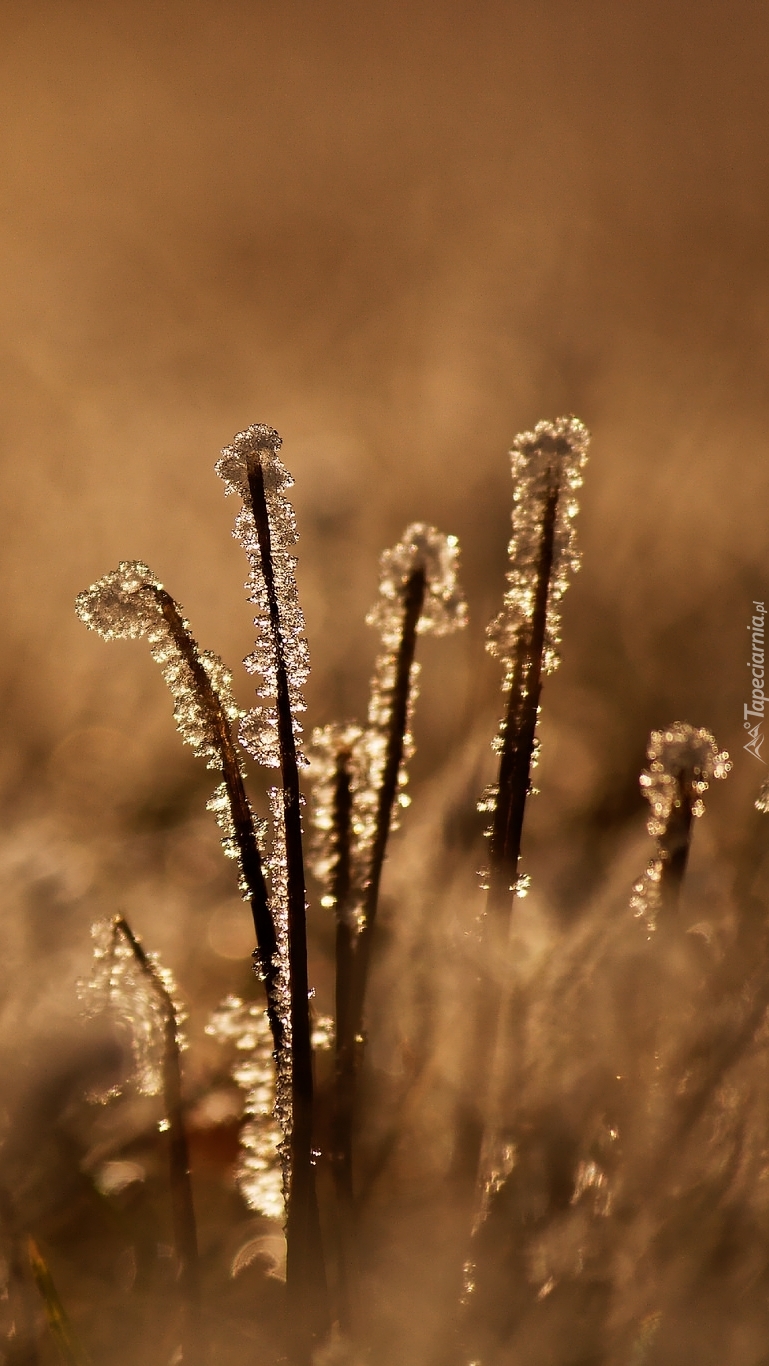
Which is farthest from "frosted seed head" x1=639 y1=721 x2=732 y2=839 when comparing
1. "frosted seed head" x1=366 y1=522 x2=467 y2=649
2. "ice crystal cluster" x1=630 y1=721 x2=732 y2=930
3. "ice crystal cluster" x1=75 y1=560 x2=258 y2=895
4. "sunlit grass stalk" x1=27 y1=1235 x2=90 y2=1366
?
"sunlit grass stalk" x1=27 y1=1235 x2=90 y2=1366

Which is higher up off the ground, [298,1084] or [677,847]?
[677,847]

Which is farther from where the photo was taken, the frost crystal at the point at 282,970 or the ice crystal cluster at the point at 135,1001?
the ice crystal cluster at the point at 135,1001

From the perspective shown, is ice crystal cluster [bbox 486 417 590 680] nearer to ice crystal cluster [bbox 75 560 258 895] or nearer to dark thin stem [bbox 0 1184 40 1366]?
ice crystal cluster [bbox 75 560 258 895]

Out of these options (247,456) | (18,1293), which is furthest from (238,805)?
(18,1293)

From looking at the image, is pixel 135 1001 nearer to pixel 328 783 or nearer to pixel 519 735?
pixel 328 783

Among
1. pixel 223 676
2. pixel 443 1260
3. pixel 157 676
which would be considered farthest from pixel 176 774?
pixel 443 1260

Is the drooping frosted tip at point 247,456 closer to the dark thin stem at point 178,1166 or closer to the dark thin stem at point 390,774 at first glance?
the dark thin stem at point 390,774

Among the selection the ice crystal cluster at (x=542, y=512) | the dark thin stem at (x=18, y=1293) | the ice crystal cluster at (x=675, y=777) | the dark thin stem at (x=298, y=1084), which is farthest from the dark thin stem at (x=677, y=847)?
the dark thin stem at (x=18, y=1293)
